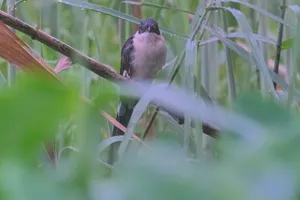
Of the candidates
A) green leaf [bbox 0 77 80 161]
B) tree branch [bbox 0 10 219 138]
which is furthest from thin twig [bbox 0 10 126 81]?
green leaf [bbox 0 77 80 161]

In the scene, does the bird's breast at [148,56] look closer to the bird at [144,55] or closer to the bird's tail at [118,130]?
the bird at [144,55]

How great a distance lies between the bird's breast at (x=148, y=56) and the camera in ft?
5.80

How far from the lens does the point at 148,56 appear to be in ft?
5.86

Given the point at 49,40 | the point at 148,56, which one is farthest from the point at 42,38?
the point at 148,56

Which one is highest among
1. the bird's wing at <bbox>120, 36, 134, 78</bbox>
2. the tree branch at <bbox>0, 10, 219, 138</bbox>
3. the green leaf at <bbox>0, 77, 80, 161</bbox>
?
the green leaf at <bbox>0, 77, 80, 161</bbox>

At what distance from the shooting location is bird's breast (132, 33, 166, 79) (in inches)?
69.6

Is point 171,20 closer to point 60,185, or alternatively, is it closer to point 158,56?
Answer: point 158,56

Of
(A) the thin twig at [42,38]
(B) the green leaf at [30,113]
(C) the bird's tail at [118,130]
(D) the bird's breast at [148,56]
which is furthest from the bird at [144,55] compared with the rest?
(B) the green leaf at [30,113]

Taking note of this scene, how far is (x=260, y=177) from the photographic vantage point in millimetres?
156

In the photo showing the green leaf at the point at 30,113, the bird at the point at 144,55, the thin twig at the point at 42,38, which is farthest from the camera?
the bird at the point at 144,55

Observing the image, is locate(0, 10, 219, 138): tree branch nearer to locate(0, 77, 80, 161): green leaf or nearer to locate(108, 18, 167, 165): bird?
locate(0, 77, 80, 161): green leaf

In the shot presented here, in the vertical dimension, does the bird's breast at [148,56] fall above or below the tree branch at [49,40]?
below

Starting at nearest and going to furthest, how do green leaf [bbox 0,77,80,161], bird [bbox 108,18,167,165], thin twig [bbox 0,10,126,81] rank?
green leaf [bbox 0,77,80,161], thin twig [bbox 0,10,126,81], bird [bbox 108,18,167,165]

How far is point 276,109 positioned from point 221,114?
0.18ft
